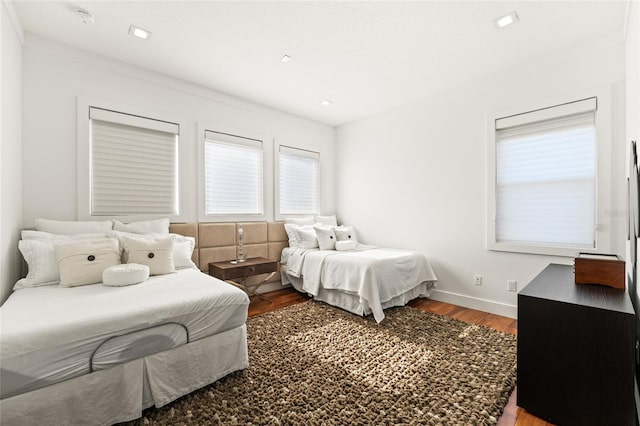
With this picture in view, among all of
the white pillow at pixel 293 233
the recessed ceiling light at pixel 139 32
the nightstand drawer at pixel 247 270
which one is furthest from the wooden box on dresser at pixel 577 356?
the recessed ceiling light at pixel 139 32

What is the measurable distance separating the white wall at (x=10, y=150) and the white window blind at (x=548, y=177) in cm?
445

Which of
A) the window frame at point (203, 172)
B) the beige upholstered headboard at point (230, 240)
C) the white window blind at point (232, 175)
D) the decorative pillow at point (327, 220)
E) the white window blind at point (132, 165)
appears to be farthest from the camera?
the decorative pillow at point (327, 220)

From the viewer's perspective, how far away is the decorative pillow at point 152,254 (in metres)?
2.35

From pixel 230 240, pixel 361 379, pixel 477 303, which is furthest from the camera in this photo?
pixel 230 240

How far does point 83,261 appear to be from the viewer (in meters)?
2.10

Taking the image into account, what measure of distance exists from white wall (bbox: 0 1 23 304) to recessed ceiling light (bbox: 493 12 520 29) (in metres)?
3.71

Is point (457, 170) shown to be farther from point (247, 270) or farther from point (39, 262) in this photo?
point (39, 262)

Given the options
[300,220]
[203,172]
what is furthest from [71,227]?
[300,220]

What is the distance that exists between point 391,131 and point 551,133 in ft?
6.31

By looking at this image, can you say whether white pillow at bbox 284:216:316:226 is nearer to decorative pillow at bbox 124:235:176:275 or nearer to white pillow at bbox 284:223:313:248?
white pillow at bbox 284:223:313:248

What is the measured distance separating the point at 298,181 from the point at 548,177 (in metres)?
3.23

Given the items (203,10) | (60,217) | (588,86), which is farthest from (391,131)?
(60,217)

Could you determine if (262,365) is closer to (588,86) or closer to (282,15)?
(282,15)

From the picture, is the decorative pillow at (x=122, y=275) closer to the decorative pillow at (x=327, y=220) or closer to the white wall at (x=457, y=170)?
the decorative pillow at (x=327, y=220)
